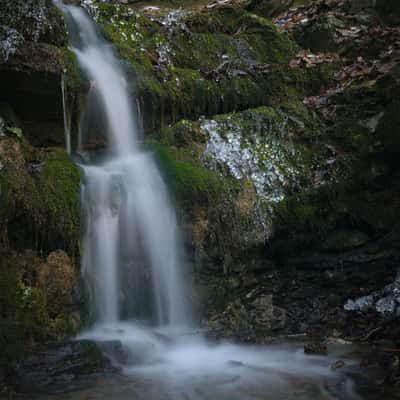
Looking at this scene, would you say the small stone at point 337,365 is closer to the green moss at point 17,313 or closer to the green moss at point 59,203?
the green moss at point 17,313

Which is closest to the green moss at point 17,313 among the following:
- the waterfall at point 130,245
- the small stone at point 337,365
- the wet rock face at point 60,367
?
the wet rock face at point 60,367

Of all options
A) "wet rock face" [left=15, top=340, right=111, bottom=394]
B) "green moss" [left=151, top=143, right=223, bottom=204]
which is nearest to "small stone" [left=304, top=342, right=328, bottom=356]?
"wet rock face" [left=15, top=340, right=111, bottom=394]

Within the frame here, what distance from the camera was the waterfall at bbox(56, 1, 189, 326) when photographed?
4.86 metres

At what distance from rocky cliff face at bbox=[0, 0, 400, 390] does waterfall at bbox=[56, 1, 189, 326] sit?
0.66 feet

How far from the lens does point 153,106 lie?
665 cm

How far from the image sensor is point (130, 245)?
5145 mm

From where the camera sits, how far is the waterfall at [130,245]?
486 cm

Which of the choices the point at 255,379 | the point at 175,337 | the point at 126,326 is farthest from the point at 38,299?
the point at 255,379

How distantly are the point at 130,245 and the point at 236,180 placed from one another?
5.11ft

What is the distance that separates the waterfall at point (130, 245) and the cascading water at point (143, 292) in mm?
11

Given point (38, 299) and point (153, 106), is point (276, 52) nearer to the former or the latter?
point (153, 106)

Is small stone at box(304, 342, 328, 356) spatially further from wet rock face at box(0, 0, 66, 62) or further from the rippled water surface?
wet rock face at box(0, 0, 66, 62)

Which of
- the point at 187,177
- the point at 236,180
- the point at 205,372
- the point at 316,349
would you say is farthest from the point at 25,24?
the point at 316,349

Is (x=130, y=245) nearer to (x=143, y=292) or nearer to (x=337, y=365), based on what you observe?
(x=143, y=292)
